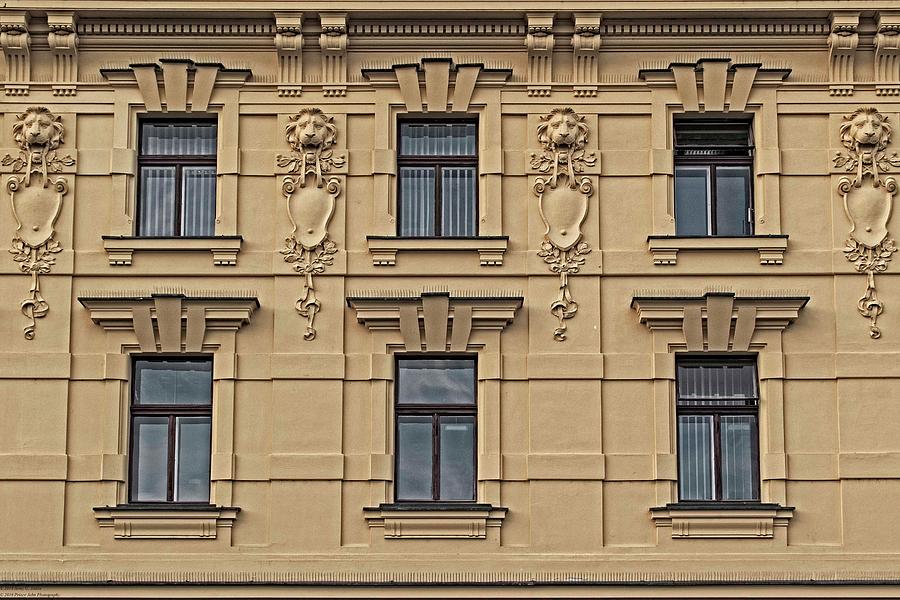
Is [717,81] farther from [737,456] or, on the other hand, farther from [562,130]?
[737,456]

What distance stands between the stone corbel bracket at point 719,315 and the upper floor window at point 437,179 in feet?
7.92

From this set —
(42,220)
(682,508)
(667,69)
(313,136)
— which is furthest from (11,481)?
(667,69)

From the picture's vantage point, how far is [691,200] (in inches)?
909

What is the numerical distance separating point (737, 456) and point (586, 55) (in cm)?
527

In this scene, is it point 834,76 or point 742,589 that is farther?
point 834,76

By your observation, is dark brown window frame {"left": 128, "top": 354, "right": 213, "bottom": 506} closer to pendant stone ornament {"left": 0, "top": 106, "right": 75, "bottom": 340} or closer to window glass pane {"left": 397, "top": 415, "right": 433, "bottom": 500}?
pendant stone ornament {"left": 0, "top": 106, "right": 75, "bottom": 340}

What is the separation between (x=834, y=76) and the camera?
2322 centimetres

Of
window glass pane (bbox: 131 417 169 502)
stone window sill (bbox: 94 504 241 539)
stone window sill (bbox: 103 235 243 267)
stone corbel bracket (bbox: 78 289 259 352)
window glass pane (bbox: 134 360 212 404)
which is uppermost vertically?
stone window sill (bbox: 103 235 243 267)

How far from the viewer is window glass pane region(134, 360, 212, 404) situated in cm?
2242

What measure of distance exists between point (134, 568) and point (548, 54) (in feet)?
26.2

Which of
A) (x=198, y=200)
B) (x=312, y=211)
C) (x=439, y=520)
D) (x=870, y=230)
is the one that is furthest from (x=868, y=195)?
(x=198, y=200)

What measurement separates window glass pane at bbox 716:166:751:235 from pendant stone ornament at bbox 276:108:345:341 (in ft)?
15.3

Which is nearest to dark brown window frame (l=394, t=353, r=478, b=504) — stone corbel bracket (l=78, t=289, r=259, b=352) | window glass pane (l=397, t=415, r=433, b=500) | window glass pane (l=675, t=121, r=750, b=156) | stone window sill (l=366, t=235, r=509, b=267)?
window glass pane (l=397, t=415, r=433, b=500)

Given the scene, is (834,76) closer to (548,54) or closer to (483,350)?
(548,54)
